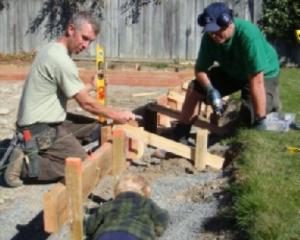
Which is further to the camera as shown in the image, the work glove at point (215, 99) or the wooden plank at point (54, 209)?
the work glove at point (215, 99)

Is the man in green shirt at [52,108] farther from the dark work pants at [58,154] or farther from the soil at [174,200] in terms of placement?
the soil at [174,200]

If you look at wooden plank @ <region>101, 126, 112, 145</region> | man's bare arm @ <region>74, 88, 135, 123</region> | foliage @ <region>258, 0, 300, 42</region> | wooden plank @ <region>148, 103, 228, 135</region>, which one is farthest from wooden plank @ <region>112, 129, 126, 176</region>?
foliage @ <region>258, 0, 300, 42</region>

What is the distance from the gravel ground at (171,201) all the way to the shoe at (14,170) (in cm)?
6

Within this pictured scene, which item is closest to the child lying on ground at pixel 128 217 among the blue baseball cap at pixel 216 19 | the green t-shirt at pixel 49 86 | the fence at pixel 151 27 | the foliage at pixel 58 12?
the green t-shirt at pixel 49 86

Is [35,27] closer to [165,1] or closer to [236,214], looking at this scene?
[165,1]

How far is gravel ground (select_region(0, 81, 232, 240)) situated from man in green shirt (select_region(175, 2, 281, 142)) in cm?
85

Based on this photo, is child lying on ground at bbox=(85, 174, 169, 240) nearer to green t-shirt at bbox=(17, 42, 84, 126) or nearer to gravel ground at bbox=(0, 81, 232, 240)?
gravel ground at bbox=(0, 81, 232, 240)

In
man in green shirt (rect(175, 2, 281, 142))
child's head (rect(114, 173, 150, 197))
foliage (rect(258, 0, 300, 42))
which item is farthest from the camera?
foliage (rect(258, 0, 300, 42))

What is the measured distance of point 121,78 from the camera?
1234 centimetres

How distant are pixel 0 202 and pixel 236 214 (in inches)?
84.6

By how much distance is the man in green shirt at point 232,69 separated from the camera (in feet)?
22.1

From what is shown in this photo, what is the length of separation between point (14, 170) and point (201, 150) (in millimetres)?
1716

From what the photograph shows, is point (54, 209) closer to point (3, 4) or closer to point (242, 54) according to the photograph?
point (242, 54)

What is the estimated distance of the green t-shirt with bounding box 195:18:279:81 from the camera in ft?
22.2
